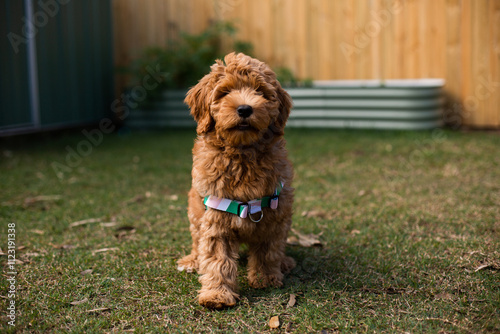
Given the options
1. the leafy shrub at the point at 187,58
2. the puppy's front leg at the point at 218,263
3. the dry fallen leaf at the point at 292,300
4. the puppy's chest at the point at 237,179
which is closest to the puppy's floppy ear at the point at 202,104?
the puppy's chest at the point at 237,179

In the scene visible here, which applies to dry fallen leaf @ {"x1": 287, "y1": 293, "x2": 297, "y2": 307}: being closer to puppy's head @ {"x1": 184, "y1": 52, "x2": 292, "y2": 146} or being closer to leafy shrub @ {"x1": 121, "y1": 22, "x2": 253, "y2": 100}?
puppy's head @ {"x1": 184, "y1": 52, "x2": 292, "y2": 146}

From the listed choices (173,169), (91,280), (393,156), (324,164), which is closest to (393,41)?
(393,156)

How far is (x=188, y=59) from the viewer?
903 centimetres

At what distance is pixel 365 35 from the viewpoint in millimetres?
8336

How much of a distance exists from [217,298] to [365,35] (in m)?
6.66

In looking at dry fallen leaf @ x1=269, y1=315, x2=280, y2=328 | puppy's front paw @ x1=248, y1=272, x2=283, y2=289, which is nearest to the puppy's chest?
puppy's front paw @ x1=248, y1=272, x2=283, y2=289

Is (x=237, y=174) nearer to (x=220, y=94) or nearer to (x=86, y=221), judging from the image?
(x=220, y=94)

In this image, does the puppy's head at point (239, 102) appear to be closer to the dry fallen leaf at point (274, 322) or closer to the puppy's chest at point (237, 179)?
the puppy's chest at point (237, 179)

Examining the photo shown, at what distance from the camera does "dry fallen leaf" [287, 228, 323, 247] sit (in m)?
3.79

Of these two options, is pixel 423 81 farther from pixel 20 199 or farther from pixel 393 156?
pixel 20 199

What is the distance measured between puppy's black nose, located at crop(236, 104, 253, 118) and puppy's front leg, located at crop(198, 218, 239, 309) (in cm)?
69

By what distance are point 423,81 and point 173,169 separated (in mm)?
4430

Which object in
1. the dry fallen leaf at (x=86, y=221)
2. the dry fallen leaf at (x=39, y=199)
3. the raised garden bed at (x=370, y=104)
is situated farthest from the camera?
the raised garden bed at (x=370, y=104)

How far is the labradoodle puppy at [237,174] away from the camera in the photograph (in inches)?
111
